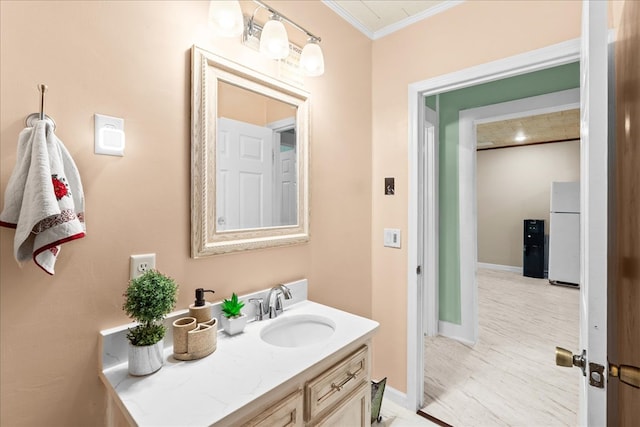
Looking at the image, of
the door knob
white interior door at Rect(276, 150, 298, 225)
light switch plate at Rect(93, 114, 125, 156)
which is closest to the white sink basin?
white interior door at Rect(276, 150, 298, 225)

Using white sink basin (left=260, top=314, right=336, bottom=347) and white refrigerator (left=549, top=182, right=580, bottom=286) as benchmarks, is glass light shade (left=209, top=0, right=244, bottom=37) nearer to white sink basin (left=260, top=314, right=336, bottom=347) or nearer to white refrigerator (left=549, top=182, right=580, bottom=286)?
white sink basin (left=260, top=314, right=336, bottom=347)

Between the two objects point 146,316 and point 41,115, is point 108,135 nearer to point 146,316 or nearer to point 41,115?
point 41,115

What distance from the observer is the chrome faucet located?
55.2 inches

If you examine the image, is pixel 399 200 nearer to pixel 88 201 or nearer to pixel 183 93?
pixel 183 93

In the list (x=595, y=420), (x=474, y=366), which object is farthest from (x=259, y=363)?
(x=474, y=366)

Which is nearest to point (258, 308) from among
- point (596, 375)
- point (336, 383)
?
point (336, 383)

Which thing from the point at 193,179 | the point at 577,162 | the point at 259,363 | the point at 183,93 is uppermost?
the point at 577,162

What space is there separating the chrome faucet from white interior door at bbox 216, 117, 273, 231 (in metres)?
0.31

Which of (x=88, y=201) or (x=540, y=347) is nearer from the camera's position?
(x=88, y=201)

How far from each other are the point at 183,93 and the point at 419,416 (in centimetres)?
214

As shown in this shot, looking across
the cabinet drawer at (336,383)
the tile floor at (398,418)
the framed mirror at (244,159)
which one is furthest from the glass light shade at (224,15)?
the tile floor at (398,418)

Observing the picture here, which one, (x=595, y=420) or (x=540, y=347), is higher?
(x=595, y=420)

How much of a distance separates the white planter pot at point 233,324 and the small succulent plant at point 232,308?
0.02m

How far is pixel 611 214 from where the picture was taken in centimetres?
99
